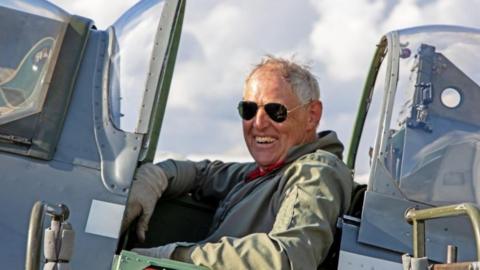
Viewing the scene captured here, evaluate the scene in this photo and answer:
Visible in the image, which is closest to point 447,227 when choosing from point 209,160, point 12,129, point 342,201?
point 342,201

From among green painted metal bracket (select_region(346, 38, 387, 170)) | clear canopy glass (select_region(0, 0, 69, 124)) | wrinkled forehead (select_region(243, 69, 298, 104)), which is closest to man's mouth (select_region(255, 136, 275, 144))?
wrinkled forehead (select_region(243, 69, 298, 104))

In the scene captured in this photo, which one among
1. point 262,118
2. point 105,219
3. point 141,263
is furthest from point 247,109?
point 141,263

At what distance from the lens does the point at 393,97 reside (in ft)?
14.3

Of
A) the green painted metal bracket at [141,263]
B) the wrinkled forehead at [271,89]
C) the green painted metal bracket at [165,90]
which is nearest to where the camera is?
the green painted metal bracket at [141,263]

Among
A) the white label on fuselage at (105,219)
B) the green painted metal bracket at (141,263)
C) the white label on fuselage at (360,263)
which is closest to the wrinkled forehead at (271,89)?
the white label on fuselage at (360,263)

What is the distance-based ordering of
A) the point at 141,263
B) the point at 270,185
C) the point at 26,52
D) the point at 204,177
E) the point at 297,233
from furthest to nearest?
1. the point at 204,177
2. the point at 270,185
3. the point at 26,52
4. the point at 297,233
5. the point at 141,263

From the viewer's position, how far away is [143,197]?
422 centimetres

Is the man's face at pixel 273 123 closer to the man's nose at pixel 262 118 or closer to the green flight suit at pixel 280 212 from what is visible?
the man's nose at pixel 262 118

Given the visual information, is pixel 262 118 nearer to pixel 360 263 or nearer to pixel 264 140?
pixel 264 140

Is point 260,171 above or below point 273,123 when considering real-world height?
below

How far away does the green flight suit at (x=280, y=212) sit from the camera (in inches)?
144

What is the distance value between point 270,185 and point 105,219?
3.28 ft

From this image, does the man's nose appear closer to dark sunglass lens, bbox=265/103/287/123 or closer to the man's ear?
dark sunglass lens, bbox=265/103/287/123

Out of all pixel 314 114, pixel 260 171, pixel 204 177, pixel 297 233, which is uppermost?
pixel 314 114
